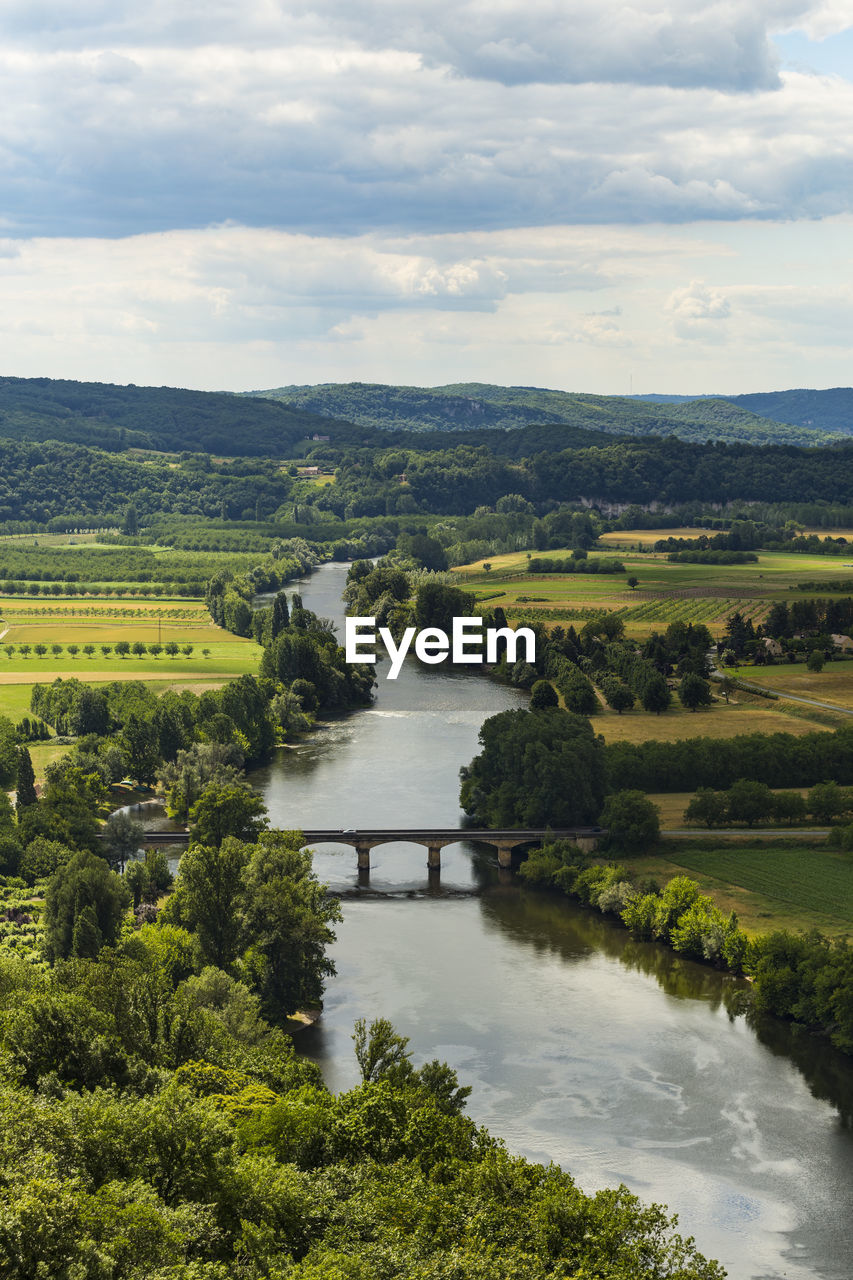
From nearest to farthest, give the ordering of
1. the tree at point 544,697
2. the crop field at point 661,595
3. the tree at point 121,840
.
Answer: the tree at point 121,840
the tree at point 544,697
the crop field at point 661,595

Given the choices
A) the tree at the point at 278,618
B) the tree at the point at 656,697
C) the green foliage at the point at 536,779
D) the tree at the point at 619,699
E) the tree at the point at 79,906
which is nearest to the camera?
the tree at the point at 79,906

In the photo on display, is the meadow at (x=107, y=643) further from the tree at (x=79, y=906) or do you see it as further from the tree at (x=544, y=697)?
the tree at (x=79, y=906)

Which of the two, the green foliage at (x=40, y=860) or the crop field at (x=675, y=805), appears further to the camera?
the crop field at (x=675, y=805)

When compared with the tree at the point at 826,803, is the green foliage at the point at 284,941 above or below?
below

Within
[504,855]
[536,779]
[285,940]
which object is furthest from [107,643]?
[285,940]

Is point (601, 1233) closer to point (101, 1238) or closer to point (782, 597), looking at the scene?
point (101, 1238)

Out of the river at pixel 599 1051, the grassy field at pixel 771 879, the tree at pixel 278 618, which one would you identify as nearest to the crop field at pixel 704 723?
the grassy field at pixel 771 879

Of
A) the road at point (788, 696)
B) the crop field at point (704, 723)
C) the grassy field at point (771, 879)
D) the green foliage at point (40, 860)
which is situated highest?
the road at point (788, 696)
